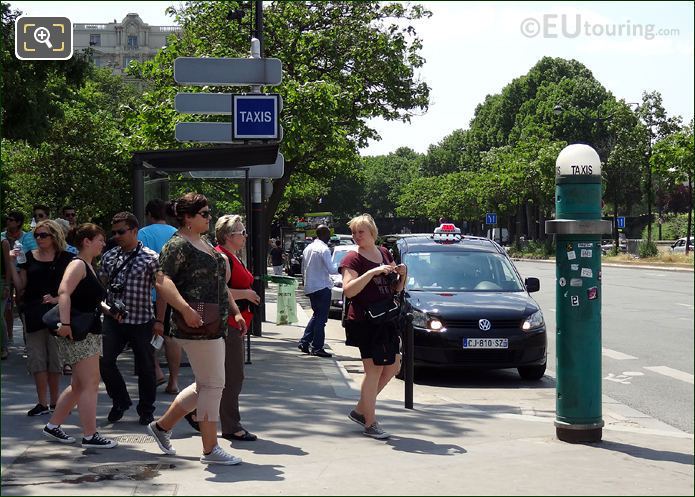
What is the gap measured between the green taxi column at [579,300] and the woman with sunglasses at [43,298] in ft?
12.4

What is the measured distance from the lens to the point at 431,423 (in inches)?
320

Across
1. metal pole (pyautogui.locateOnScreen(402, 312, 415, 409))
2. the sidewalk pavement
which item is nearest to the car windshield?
the sidewalk pavement

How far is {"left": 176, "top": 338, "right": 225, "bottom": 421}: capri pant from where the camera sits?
641 cm

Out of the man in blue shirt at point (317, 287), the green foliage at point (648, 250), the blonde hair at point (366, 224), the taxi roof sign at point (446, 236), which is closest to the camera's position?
the blonde hair at point (366, 224)

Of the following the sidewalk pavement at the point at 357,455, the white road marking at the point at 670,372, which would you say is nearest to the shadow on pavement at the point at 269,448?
the sidewalk pavement at the point at 357,455

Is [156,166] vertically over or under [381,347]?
over

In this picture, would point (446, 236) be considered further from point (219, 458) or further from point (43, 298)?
point (219, 458)

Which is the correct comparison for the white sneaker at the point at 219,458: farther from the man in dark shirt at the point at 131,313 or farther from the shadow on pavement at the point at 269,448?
the man in dark shirt at the point at 131,313

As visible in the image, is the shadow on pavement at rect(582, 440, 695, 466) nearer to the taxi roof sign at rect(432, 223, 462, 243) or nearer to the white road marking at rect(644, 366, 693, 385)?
the white road marking at rect(644, 366, 693, 385)

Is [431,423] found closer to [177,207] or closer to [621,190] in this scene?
[177,207]

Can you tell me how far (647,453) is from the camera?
683cm

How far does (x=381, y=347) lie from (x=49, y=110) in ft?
41.4

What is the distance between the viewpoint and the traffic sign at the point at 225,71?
12508mm

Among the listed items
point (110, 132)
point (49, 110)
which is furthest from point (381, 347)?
point (110, 132)
